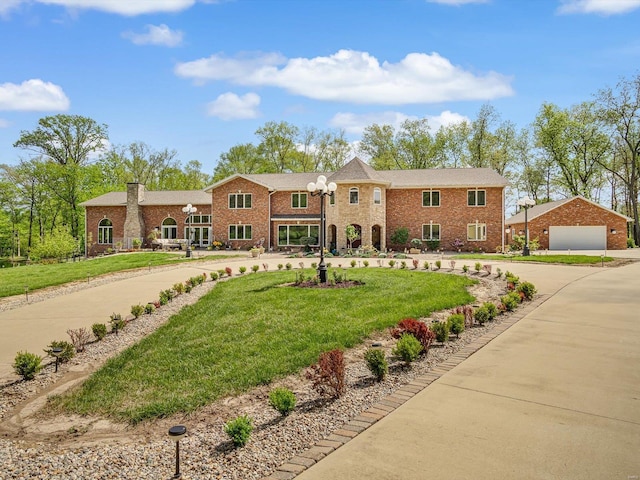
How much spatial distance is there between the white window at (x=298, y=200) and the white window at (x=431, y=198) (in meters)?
8.75

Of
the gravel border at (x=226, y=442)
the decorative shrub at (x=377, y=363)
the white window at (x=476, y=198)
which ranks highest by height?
the white window at (x=476, y=198)

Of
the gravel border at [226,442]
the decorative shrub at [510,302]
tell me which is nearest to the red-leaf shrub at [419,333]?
the gravel border at [226,442]

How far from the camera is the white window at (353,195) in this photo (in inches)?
1177

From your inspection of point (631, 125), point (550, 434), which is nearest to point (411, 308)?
point (550, 434)

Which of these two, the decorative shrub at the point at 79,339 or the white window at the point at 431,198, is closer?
the decorative shrub at the point at 79,339

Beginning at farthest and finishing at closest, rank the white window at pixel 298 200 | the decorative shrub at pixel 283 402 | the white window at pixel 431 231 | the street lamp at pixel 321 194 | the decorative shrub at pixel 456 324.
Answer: the white window at pixel 298 200
the white window at pixel 431 231
the street lamp at pixel 321 194
the decorative shrub at pixel 456 324
the decorative shrub at pixel 283 402

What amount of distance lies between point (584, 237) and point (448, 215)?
35.6ft

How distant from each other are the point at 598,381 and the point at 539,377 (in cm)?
63

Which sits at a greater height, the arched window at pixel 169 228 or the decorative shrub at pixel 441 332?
the arched window at pixel 169 228

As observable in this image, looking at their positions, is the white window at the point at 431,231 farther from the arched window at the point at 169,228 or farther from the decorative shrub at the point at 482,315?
the decorative shrub at the point at 482,315

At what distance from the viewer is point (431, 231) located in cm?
3114

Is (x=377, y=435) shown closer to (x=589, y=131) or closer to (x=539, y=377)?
(x=539, y=377)

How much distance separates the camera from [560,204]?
1286 inches

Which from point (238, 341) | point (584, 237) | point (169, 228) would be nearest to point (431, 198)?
point (584, 237)
